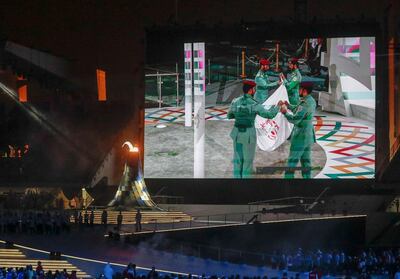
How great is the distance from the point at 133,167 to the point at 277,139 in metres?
6.26

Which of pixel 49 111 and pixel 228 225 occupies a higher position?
pixel 49 111

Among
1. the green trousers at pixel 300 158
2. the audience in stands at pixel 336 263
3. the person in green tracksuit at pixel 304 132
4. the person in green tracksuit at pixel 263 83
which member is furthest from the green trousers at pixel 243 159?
the audience in stands at pixel 336 263

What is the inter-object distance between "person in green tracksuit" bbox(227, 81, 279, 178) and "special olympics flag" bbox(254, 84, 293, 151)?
202mm

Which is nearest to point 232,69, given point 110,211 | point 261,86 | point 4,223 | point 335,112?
point 261,86

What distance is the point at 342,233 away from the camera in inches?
1300

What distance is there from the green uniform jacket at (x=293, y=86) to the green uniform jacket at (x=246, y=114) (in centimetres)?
89

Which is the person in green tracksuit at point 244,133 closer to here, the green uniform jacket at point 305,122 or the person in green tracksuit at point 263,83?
the person in green tracksuit at point 263,83

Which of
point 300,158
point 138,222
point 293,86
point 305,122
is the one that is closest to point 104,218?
point 138,222

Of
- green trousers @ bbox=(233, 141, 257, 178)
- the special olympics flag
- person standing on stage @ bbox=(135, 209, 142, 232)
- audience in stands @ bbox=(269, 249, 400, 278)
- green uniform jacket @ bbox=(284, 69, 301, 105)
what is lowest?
audience in stands @ bbox=(269, 249, 400, 278)

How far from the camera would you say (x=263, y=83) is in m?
37.7

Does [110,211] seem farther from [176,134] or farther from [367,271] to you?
[367,271]

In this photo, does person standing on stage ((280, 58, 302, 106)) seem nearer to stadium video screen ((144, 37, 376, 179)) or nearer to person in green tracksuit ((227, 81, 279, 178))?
stadium video screen ((144, 37, 376, 179))

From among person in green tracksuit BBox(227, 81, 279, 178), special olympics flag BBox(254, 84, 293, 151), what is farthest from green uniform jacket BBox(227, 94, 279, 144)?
special olympics flag BBox(254, 84, 293, 151)

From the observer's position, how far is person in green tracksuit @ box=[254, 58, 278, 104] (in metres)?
37.6
